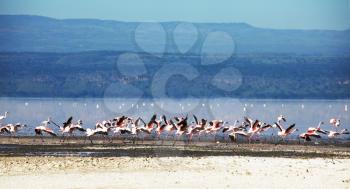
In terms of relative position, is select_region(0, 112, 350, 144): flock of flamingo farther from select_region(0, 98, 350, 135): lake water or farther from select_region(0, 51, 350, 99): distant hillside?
select_region(0, 51, 350, 99): distant hillside

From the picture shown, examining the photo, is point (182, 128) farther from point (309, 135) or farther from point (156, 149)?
point (156, 149)

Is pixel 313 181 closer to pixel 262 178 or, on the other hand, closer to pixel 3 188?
pixel 262 178

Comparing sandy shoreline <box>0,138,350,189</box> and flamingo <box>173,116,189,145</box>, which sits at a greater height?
flamingo <box>173,116,189,145</box>

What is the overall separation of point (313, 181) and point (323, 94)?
141 meters

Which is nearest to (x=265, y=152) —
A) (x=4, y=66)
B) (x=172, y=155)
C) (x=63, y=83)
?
(x=172, y=155)

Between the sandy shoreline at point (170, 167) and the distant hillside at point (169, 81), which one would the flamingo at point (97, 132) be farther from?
the distant hillside at point (169, 81)

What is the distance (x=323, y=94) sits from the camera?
16350 cm

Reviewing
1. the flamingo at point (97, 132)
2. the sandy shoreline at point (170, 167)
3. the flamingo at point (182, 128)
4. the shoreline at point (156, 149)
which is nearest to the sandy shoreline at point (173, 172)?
the sandy shoreline at point (170, 167)

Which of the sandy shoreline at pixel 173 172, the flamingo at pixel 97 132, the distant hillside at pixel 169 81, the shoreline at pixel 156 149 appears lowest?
the sandy shoreline at pixel 173 172

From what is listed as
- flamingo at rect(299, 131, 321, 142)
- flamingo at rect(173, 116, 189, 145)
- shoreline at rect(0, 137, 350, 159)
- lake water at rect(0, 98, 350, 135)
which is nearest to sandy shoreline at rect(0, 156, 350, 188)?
shoreline at rect(0, 137, 350, 159)

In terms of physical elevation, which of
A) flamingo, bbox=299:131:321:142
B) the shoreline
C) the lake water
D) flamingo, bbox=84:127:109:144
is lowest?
the shoreline

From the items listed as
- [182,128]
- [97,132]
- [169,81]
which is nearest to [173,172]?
[97,132]

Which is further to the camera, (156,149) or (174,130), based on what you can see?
(174,130)

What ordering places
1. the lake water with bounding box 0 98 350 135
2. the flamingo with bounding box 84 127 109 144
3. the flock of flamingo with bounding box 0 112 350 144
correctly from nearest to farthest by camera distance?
1. the flamingo with bounding box 84 127 109 144
2. the flock of flamingo with bounding box 0 112 350 144
3. the lake water with bounding box 0 98 350 135
